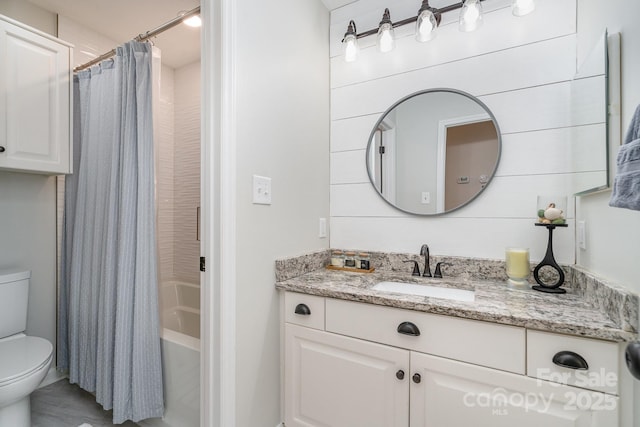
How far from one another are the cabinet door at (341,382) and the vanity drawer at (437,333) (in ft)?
0.16

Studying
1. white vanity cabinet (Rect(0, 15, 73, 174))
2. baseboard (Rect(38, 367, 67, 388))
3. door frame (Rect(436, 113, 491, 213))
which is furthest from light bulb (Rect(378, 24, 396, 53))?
baseboard (Rect(38, 367, 67, 388))

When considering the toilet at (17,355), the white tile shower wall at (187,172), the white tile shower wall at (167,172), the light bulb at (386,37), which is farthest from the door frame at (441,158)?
the white tile shower wall at (167,172)

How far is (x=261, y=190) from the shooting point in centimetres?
128

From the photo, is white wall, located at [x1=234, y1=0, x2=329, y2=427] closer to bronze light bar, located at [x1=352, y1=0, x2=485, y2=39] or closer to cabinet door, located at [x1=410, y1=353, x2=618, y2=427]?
bronze light bar, located at [x1=352, y1=0, x2=485, y2=39]

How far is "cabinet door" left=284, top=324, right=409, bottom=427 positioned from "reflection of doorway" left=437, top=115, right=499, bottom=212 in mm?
864

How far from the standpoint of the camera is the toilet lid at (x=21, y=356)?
1302mm

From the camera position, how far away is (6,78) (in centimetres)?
157

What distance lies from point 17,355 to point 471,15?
2.83m

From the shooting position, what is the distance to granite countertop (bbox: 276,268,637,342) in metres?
0.84

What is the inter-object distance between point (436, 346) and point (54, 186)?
262 cm

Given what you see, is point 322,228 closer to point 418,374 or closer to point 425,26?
point 418,374

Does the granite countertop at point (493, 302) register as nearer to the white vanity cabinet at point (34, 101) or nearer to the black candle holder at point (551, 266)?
the black candle holder at point (551, 266)

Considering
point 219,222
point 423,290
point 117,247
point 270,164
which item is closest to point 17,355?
point 117,247

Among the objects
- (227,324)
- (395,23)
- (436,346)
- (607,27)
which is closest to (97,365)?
(227,324)
